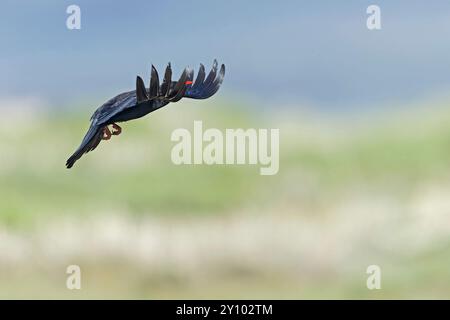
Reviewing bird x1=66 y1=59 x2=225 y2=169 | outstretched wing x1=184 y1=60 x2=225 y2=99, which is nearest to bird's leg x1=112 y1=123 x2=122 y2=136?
bird x1=66 y1=59 x2=225 y2=169

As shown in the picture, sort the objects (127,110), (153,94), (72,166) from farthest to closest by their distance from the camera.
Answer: (72,166)
(127,110)
(153,94)

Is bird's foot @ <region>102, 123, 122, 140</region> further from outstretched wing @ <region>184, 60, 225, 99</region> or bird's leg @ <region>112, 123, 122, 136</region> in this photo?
outstretched wing @ <region>184, 60, 225, 99</region>

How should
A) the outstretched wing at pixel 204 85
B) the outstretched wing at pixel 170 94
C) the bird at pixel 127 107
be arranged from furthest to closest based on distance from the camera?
the outstretched wing at pixel 204 85, the bird at pixel 127 107, the outstretched wing at pixel 170 94

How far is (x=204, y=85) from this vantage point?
3.57m

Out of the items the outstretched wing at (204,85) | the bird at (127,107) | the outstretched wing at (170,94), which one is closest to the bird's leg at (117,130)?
the bird at (127,107)

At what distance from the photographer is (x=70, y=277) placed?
3889 millimetres

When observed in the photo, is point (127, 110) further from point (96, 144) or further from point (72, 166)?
point (72, 166)

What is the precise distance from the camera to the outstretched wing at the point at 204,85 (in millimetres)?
3514

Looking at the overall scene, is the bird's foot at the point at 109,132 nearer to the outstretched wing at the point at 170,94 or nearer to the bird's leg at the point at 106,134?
the bird's leg at the point at 106,134

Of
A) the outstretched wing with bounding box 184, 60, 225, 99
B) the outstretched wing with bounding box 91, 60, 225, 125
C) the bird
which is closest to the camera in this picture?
the outstretched wing with bounding box 91, 60, 225, 125

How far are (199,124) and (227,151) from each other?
0.25m

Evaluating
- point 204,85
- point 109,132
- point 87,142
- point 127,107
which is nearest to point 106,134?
point 109,132

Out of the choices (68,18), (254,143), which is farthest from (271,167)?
(68,18)

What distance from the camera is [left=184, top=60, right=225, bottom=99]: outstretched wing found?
3.51 metres
